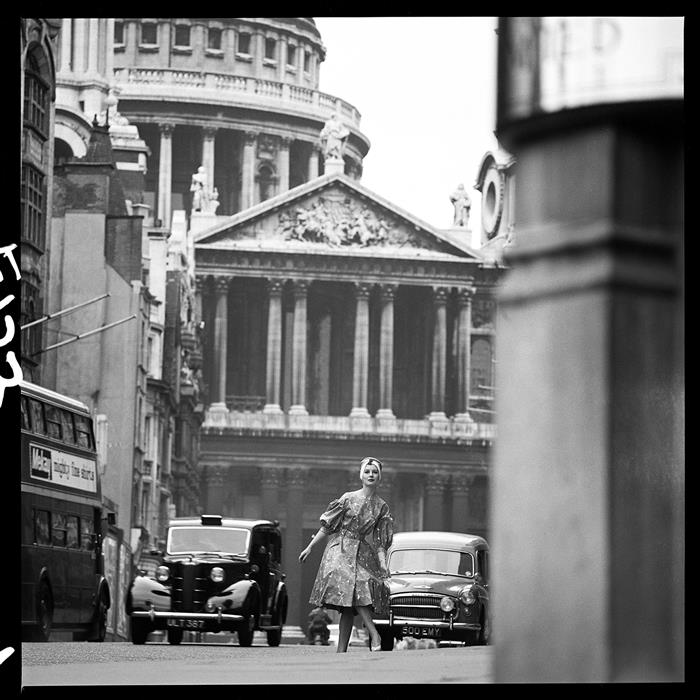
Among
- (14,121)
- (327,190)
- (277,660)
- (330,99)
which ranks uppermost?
(330,99)

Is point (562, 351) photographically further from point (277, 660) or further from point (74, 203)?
point (74, 203)

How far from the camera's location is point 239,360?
394ft

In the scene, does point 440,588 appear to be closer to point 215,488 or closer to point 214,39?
point 215,488

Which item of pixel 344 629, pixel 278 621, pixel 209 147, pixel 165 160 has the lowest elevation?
pixel 278 621

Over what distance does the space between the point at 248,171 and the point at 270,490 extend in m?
27.8

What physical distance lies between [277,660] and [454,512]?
101 metres

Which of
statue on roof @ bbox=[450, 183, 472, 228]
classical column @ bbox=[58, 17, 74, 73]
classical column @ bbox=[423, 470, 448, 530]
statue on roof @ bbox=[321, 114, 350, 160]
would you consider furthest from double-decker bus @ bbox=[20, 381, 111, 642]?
classical column @ bbox=[423, 470, 448, 530]

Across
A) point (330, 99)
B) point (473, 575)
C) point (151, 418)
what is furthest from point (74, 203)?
point (330, 99)

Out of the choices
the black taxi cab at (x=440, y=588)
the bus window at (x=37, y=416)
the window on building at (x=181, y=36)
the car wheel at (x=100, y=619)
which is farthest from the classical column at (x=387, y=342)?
the bus window at (x=37, y=416)

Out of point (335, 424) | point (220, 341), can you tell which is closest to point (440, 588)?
point (335, 424)

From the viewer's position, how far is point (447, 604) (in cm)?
2823

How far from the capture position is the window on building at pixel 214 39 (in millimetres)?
144375

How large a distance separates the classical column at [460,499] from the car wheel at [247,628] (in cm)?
8915

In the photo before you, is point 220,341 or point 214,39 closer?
point 220,341
